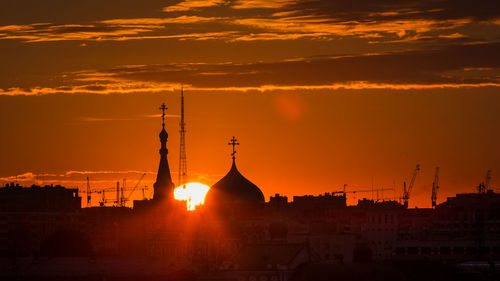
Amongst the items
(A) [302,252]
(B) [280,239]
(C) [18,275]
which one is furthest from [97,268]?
(B) [280,239]

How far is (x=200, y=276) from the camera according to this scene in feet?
545

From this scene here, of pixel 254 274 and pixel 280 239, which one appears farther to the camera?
pixel 280 239

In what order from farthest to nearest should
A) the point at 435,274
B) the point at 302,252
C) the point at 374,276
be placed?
the point at 435,274 < the point at 302,252 < the point at 374,276

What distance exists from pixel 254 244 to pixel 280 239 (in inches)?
956

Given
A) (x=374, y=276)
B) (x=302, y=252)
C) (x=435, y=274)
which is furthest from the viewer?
(x=435, y=274)

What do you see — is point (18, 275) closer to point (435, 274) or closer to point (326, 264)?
point (326, 264)

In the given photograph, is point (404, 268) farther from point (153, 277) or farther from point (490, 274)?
point (153, 277)

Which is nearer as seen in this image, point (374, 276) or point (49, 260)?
point (374, 276)

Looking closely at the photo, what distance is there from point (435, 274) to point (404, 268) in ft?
17.3

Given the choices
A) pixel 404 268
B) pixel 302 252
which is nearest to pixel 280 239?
pixel 404 268

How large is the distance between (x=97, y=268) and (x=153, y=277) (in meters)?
8.07

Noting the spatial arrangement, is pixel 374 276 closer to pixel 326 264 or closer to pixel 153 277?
pixel 326 264

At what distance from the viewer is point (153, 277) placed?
536ft

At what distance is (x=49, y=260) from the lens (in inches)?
6885
